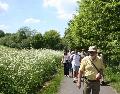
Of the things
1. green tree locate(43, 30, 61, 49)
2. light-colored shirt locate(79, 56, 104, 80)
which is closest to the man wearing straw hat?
light-colored shirt locate(79, 56, 104, 80)

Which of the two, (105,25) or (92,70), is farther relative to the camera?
(105,25)

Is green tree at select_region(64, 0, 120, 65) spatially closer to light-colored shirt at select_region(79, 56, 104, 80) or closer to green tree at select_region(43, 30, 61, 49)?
light-colored shirt at select_region(79, 56, 104, 80)

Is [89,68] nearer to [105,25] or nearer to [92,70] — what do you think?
[92,70]

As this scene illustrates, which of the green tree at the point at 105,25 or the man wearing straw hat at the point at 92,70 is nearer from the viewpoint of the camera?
the man wearing straw hat at the point at 92,70

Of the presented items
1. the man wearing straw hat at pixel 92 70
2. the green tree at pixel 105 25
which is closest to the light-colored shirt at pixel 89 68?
the man wearing straw hat at pixel 92 70

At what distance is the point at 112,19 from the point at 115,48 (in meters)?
4.76

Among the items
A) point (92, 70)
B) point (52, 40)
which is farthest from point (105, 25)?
point (52, 40)

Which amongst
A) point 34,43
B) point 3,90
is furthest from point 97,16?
point 34,43

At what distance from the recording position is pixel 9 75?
1670 cm

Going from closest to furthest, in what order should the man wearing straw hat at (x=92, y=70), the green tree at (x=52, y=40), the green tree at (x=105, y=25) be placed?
the man wearing straw hat at (x=92, y=70), the green tree at (x=105, y=25), the green tree at (x=52, y=40)

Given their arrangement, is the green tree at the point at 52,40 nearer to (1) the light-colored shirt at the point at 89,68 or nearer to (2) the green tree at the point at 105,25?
(2) the green tree at the point at 105,25

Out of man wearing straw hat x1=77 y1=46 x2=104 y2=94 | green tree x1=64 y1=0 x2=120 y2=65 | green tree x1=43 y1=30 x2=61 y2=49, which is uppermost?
green tree x1=43 y1=30 x2=61 y2=49

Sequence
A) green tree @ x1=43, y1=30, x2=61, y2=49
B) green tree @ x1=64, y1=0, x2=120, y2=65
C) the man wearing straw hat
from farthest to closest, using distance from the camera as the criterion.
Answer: green tree @ x1=43, y1=30, x2=61, y2=49 → green tree @ x1=64, y1=0, x2=120, y2=65 → the man wearing straw hat

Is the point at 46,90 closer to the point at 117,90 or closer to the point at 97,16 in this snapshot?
the point at 117,90
